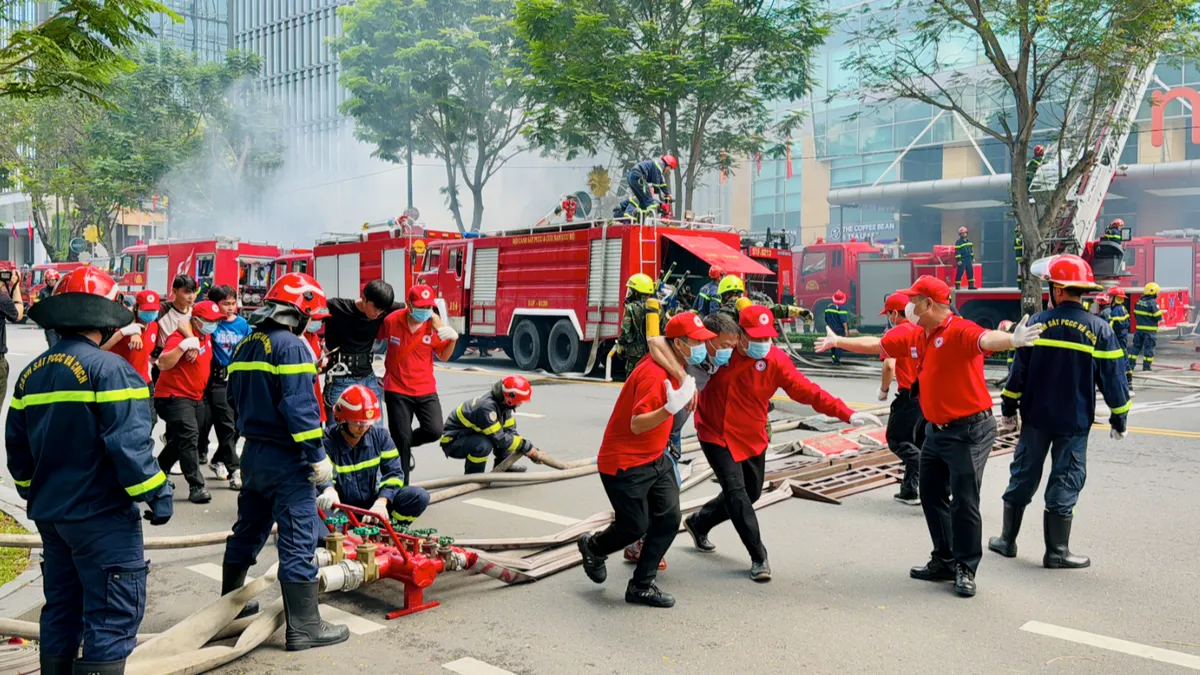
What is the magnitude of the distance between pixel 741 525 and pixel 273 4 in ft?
220

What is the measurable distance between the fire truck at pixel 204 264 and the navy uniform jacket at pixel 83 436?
22435 mm

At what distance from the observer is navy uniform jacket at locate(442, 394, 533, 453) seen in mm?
8031

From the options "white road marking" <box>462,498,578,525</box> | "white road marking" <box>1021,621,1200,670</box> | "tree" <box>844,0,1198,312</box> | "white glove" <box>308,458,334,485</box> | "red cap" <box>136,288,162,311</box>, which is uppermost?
"tree" <box>844,0,1198,312</box>

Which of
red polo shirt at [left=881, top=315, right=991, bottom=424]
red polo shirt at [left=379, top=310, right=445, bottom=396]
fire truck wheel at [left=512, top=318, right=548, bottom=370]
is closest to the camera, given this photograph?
red polo shirt at [left=881, top=315, right=991, bottom=424]

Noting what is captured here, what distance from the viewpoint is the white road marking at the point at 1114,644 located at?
4.38m

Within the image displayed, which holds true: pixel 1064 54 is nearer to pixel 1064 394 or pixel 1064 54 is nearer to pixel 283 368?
pixel 1064 394

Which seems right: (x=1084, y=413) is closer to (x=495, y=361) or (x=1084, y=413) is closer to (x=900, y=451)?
(x=900, y=451)

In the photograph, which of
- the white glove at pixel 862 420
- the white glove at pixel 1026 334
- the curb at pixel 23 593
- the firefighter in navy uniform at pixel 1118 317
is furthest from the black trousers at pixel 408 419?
the firefighter in navy uniform at pixel 1118 317

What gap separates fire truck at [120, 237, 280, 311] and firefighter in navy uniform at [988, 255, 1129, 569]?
2210cm

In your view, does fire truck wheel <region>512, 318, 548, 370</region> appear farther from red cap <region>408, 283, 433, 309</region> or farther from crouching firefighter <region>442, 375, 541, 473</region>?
red cap <region>408, 283, 433, 309</region>

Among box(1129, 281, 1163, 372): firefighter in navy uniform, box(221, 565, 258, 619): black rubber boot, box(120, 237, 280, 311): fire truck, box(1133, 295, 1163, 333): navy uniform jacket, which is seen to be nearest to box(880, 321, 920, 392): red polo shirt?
box(221, 565, 258, 619): black rubber boot

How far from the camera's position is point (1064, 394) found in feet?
19.0

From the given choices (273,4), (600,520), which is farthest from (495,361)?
(273,4)

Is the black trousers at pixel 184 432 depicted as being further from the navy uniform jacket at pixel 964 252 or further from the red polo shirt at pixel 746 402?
the navy uniform jacket at pixel 964 252
